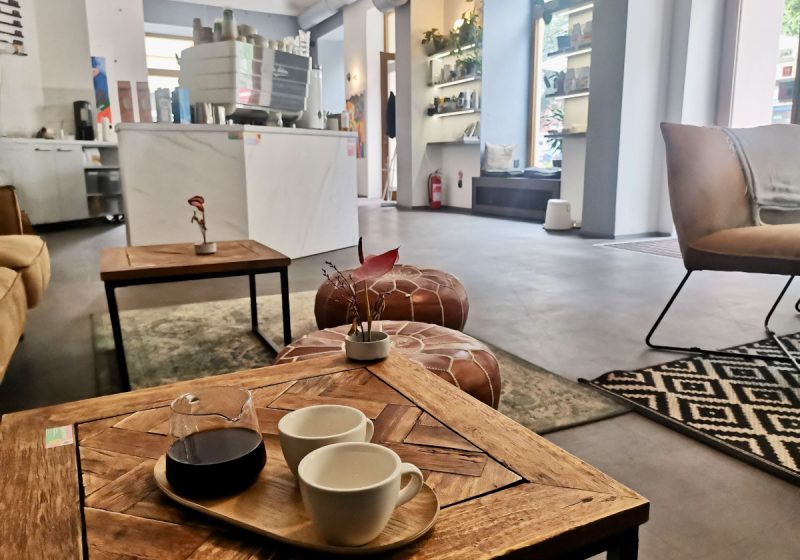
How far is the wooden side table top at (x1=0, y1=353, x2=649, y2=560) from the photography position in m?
0.56

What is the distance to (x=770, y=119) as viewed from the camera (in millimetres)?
5328

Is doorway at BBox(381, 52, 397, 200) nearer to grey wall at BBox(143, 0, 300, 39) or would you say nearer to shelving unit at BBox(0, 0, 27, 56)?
grey wall at BBox(143, 0, 300, 39)

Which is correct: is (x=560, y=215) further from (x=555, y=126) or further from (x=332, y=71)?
(x=332, y=71)

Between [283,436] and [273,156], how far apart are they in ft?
13.7

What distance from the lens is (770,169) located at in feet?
7.80

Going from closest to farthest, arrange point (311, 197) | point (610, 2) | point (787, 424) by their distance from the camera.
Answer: point (787, 424) → point (311, 197) → point (610, 2)

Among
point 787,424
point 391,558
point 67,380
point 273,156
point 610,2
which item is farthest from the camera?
point 610,2

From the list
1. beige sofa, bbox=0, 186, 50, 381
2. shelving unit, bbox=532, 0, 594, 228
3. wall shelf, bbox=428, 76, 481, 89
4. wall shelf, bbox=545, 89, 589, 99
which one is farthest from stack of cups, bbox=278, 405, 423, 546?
wall shelf, bbox=428, 76, 481, 89

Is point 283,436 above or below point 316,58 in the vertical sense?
below

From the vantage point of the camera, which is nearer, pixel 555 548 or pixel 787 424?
pixel 555 548

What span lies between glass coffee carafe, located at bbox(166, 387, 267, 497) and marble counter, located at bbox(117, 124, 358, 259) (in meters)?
3.87

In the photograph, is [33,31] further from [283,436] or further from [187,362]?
[283,436]

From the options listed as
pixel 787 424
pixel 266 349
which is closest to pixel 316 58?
pixel 266 349

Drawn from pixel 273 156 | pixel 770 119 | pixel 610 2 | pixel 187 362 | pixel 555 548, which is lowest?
pixel 187 362
